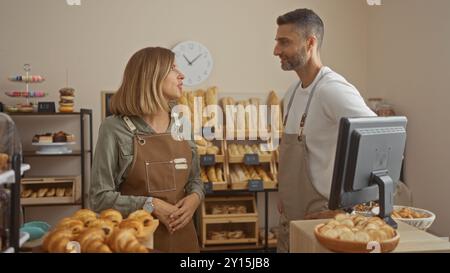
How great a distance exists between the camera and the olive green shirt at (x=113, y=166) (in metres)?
1.81

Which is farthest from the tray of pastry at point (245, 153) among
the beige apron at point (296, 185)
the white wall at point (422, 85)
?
the beige apron at point (296, 185)

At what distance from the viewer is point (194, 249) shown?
2002mm

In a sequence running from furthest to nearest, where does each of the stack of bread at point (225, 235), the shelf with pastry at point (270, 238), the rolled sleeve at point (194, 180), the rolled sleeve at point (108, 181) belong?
the shelf with pastry at point (270, 238) → the stack of bread at point (225, 235) → the rolled sleeve at point (194, 180) → the rolled sleeve at point (108, 181)

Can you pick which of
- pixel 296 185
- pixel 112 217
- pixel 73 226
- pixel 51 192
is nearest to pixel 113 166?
pixel 112 217

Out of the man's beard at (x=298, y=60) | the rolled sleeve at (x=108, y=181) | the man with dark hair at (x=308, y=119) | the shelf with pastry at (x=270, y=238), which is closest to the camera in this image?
the rolled sleeve at (x=108, y=181)

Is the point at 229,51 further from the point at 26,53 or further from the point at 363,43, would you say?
the point at 26,53

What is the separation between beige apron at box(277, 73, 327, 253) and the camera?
198cm

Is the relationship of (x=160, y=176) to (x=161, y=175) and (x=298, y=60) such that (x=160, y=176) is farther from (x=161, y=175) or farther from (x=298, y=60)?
(x=298, y=60)

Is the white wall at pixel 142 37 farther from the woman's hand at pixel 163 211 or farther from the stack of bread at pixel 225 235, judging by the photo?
the woman's hand at pixel 163 211

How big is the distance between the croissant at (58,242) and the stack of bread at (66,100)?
109 inches

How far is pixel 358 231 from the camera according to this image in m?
1.22

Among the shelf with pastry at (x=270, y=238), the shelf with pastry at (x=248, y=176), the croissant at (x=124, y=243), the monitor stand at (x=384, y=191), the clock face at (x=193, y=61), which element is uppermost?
the clock face at (x=193, y=61)

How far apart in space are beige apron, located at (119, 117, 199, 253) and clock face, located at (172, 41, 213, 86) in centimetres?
235

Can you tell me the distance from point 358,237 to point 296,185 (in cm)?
84
